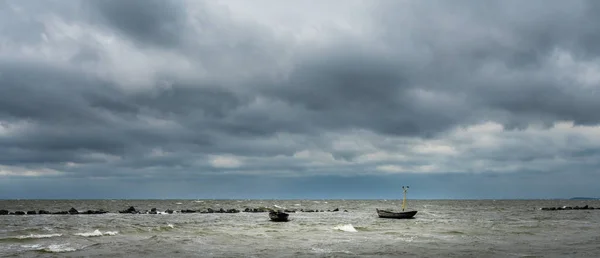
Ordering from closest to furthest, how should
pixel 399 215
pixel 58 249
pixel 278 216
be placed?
pixel 58 249 < pixel 278 216 < pixel 399 215

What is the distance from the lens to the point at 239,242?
38.1 m

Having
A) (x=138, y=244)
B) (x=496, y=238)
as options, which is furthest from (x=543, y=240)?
(x=138, y=244)

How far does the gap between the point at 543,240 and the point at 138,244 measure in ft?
106

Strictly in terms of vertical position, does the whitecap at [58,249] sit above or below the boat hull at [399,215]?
below

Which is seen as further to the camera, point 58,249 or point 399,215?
point 399,215

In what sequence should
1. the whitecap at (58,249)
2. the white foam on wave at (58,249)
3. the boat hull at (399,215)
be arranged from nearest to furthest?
the white foam on wave at (58,249), the whitecap at (58,249), the boat hull at (399,215)

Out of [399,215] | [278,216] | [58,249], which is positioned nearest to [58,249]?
[58,249]

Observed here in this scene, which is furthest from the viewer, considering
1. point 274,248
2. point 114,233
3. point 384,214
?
point 384,214

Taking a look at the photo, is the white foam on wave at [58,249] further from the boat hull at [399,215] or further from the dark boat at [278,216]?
the boat hull at [399,215]

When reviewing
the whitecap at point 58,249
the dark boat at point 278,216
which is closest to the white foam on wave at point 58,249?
the whitecap at point 58,249

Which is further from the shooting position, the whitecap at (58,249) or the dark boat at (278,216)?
the dark boat at (278,216)

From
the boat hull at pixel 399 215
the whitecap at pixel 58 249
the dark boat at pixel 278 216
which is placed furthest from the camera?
the boat hull at pixel 399 215

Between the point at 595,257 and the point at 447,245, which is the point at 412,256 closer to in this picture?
the point at 447,245

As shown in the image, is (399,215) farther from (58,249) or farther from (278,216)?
(58,249)
